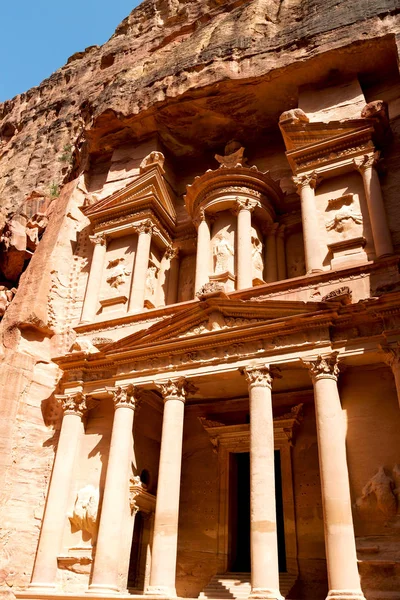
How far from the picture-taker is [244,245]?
16203 millimetres

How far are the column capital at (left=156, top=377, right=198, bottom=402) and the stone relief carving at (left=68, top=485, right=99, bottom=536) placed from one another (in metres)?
3.11

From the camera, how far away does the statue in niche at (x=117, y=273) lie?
57.1ft

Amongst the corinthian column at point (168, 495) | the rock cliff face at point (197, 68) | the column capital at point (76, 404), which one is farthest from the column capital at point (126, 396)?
the rock cliff face at point (197, 68)

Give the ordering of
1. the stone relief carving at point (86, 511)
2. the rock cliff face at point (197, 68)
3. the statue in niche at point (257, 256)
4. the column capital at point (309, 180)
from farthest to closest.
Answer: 1. the rock cliff face at point (197, 68)
2. the statue in niche at point (257, 256)
3. the column capital at point (309, 180)
4. the stone relief carving at point (86, 511)

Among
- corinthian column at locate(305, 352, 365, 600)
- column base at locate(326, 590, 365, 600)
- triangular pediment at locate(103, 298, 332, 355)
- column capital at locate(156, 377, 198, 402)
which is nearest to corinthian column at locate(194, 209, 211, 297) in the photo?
triangular pediment at locate(103, 298, 332, 355)

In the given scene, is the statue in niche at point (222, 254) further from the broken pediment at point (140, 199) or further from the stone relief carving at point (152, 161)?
the stone relief carving at point (152, 161)

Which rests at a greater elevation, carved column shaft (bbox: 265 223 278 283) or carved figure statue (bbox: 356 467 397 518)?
carved column shaft (bbox: 265 223 278 283)

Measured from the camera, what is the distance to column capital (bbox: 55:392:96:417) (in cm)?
1438

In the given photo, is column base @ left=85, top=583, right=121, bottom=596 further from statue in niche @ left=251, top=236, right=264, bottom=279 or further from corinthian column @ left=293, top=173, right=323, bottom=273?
statue in niche @ left=251, top=236, right=264, bottom=279

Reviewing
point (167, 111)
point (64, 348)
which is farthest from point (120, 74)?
point (64, 348)

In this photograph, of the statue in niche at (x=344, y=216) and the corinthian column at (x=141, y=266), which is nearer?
the statue in niche at (x=344, y=216)

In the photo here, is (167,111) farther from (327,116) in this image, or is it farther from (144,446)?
(144,446)

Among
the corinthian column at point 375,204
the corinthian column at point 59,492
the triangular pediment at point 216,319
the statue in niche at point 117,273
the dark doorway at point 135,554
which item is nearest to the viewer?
the triangular pediment at point 216,319

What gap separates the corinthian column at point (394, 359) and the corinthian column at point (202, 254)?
6457 mm
